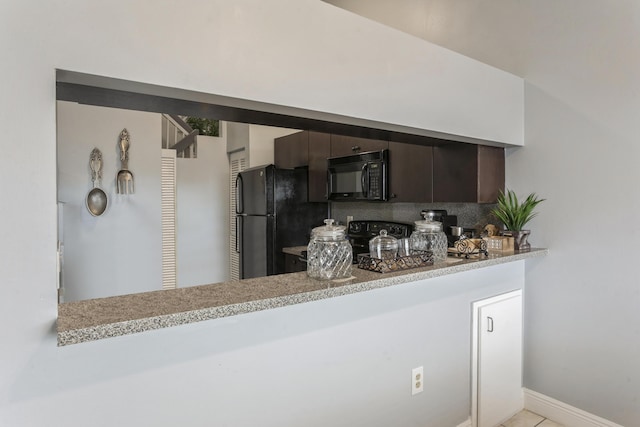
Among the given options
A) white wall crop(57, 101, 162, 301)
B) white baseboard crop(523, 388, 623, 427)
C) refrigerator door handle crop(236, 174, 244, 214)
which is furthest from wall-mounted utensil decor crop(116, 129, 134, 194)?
white baseboard crop(523, 388, 623, 427)

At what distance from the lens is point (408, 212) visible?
3.36 metres

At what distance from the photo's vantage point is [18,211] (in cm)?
97

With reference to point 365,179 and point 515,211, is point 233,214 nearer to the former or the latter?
point 365,179

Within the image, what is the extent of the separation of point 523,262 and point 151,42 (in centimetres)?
252

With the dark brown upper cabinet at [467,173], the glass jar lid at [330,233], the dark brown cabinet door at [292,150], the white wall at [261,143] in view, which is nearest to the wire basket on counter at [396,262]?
the glass jar lid at [330,233]

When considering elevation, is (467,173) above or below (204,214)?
above

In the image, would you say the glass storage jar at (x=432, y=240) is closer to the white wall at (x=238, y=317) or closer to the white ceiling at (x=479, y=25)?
the white wall at (x=238, y=317)

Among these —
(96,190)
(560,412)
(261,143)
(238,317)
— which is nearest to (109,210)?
(96,190)

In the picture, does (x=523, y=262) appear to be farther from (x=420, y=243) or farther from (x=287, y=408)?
(x=287, y=408)

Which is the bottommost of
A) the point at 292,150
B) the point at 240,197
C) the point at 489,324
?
the point at 489,324

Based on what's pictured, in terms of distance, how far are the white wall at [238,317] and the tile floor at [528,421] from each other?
0.48m

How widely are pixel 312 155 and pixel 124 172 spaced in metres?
1.72

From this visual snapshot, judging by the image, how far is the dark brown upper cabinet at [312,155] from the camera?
374 cm

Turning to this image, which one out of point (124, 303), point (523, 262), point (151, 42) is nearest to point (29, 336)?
point (124, 303)
